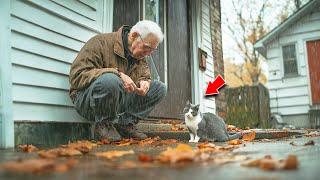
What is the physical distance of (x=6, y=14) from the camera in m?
3.33

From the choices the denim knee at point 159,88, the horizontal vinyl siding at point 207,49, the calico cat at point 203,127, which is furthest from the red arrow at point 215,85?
the denim knee at point 159,88

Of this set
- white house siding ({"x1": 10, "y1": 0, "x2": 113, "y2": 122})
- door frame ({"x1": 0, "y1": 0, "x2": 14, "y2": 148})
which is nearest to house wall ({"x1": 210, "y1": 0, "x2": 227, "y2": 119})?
white house siding ({"x1": 10, "y1": 0, "x2": 113, "y2": 122})

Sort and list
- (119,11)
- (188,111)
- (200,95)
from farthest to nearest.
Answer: (200,95) < (119,11) < (188,111)

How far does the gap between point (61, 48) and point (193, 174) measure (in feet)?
10.0

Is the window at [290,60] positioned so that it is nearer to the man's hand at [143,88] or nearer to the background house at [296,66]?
the background house at [296,66]

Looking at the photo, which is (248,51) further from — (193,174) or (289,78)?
(193,174)

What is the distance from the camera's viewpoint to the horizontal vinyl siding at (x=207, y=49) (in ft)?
26.4

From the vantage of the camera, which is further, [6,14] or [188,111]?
[188,111]

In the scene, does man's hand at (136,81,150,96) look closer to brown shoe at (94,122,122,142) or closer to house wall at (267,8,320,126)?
brown shoe at (94,122,122,142)

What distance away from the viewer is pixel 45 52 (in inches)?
152

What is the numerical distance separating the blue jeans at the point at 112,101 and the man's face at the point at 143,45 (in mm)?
480

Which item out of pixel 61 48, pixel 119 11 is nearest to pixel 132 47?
pixel 61 48

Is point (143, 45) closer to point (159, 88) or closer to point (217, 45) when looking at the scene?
point (159, 88)

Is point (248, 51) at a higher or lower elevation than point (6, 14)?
higher
